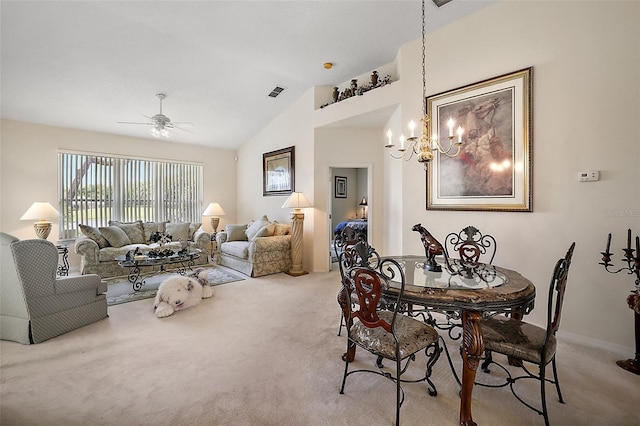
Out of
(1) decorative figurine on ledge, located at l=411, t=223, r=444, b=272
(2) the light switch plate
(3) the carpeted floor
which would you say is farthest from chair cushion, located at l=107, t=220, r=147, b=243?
(2) the light switch plate

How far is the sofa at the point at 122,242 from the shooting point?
470 cm

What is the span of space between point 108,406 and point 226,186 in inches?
242

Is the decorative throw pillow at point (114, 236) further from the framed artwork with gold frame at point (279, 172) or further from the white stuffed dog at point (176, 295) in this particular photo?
the framed artwork with gold frame at point (279, 172)

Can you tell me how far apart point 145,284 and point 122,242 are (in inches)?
46.7

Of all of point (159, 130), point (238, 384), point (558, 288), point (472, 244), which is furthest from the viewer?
point (159, 130)

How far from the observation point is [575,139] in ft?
8.74

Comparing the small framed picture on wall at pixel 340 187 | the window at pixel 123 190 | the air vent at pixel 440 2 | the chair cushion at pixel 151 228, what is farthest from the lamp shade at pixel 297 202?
the small framed picture on wall at pixel 340 187

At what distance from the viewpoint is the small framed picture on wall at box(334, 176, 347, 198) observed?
30.1 feet

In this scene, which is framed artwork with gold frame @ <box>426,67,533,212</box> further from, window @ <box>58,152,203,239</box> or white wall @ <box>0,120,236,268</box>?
white wall @ <box>0,120,236,268</box>

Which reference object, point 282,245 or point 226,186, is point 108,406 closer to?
point 282,245

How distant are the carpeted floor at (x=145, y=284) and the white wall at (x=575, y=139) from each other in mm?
3888

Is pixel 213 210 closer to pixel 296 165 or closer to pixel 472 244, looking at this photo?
pixel 296 165

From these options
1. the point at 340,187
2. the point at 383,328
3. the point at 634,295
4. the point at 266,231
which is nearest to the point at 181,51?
the point at 266,231

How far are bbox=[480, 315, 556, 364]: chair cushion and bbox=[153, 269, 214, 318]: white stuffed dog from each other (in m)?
3.18
